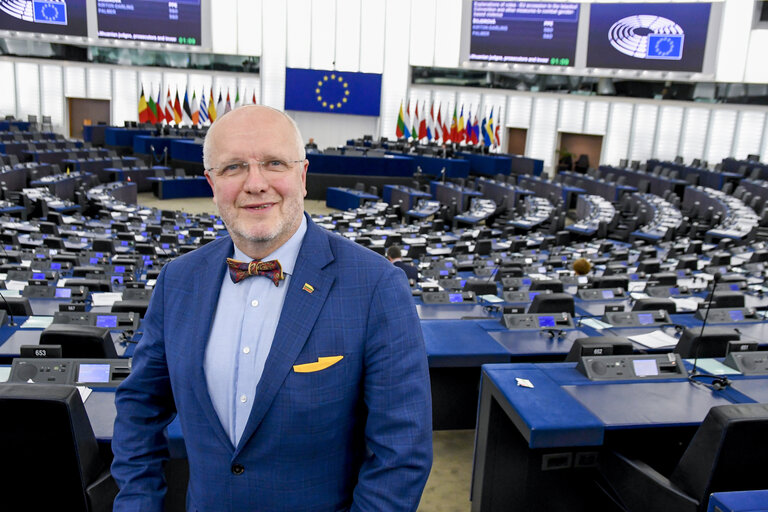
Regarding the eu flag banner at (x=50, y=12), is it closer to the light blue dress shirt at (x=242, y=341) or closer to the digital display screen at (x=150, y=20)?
the digital display screen at (x=150, y=20)

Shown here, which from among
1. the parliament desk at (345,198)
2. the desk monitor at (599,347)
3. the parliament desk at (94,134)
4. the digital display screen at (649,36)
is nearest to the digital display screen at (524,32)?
the digital display screen at (649,36)

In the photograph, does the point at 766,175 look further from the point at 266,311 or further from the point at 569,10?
the point at 266,311

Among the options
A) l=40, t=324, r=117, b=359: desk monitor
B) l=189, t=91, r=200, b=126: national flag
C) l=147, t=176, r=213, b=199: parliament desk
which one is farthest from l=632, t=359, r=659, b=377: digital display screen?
l=189, t=91, r=200, b=126: national flag

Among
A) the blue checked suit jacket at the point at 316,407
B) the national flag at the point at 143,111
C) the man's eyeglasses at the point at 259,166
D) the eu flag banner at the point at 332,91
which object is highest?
the eu flag banner at the point at 332,91

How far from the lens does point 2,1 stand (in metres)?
23.4

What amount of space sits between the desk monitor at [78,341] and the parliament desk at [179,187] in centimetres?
1811

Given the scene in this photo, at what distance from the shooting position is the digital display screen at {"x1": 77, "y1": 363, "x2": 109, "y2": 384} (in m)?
2.82

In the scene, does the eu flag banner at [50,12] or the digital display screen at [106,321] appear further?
the eu flag banner at [50,12]

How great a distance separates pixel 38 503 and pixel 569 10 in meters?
25.1

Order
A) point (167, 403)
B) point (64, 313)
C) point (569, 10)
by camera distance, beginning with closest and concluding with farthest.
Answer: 1. point (167, 403)
2. point (64, 313)
3. point (569, 10)

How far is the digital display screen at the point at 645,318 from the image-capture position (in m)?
4.95

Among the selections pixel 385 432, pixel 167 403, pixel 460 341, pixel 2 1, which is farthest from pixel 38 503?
pixel 2 1

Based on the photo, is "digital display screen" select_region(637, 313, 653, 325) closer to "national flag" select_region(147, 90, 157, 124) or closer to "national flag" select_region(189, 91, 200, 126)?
"national flag" select_region(189, 91, 200, 126)

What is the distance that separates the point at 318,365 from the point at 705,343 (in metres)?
3.34
